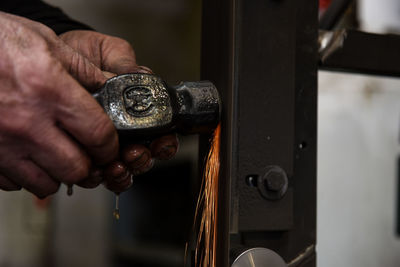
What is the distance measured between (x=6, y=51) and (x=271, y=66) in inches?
12.7

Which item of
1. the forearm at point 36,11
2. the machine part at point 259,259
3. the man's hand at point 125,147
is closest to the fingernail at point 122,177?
the man's hand at point 125,147

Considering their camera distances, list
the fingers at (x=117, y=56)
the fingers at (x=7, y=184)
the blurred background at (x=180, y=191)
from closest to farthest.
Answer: the fingers at (x=7, y=184) < the fingers at (x=117, y=56) < the blurred background at (x=180, y=191)

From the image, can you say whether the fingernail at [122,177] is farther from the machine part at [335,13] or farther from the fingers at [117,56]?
the machine part at [335,13]

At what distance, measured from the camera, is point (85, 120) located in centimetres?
53

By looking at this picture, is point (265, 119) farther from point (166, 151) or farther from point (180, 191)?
point (180, 191)

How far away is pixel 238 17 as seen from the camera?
1.95 feet

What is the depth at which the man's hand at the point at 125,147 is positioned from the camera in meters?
0.64

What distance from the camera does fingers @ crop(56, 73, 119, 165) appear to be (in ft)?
1.71

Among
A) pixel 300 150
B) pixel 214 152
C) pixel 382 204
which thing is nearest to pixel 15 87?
pixel 214 152

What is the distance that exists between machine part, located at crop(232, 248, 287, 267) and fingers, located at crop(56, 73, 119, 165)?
21 centimetres

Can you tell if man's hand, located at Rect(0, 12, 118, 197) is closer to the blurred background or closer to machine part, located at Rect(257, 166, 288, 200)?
machine part, located at Rect(257, 166, 288, 200)

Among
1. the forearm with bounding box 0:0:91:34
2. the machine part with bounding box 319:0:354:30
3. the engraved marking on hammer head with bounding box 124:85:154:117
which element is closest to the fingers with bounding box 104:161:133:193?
the engraved marking on hammer head with bounding box 124:85:154:117

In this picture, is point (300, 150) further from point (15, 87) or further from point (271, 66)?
point (15, 87)

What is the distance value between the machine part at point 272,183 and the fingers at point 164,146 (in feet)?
0.49
